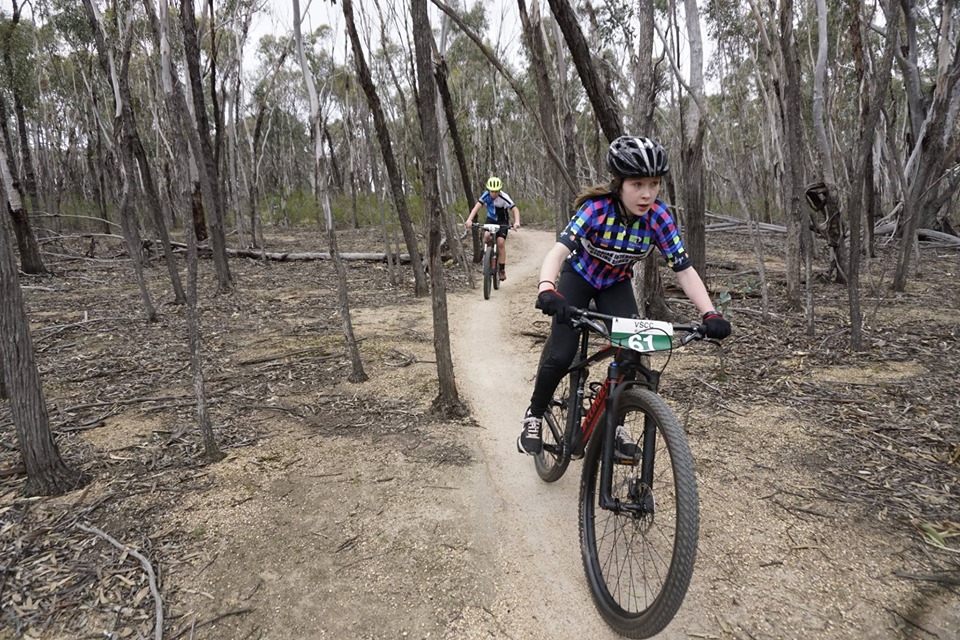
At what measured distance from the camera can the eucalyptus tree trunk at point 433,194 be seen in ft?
13.2

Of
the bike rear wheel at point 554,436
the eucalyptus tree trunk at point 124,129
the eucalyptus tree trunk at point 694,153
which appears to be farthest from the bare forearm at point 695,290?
the eucalyptus tree trunk at point 124,129

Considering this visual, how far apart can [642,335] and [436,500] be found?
179 cm

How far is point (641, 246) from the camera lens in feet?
9.78

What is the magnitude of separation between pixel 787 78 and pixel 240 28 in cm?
1571

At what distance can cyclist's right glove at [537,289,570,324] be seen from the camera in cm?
255

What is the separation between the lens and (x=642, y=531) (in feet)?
8.12

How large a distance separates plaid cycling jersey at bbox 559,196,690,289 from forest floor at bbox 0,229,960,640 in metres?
1.57

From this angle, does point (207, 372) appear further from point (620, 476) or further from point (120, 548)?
point (620, 476)

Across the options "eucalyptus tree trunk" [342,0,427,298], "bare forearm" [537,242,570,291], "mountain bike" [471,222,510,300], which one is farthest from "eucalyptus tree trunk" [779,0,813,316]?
"eucalyptus tree trunk" [342,0,427,298]

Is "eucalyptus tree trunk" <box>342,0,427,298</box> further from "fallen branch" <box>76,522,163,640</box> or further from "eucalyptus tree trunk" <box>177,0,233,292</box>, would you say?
"fallen branch" <box>76,522,163,640</box>

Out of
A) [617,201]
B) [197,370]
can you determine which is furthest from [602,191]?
[197,370]

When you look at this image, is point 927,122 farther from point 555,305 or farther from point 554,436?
point 555,305

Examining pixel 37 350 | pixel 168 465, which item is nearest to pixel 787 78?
pixel 168 465

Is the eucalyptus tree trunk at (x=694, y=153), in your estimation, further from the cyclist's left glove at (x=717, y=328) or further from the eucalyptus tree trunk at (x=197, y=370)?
the eucalyptus tree trunk at (x=197, y=370)
